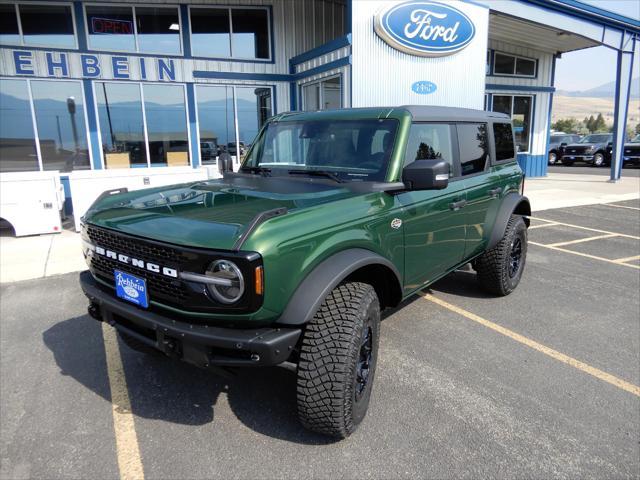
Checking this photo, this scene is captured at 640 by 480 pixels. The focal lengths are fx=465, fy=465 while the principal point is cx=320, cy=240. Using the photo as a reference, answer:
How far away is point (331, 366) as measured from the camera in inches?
95.5

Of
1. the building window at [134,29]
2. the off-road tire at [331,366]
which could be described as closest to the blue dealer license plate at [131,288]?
the off-road tire at [331,366]

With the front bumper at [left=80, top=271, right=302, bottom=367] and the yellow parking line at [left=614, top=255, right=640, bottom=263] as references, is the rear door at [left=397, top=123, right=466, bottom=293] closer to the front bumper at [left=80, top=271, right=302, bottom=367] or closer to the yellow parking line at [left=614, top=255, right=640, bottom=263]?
the front bumper at [left=80, top=271, right=302, bottom=367]

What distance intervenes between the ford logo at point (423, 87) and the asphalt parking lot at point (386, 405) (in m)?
7.64

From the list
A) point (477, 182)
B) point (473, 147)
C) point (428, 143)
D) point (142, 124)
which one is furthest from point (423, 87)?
point (428, 143)

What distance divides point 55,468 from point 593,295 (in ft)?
16.7

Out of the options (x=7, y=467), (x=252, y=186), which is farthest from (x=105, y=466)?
(x=252, y=186)

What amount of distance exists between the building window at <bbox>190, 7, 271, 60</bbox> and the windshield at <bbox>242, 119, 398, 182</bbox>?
9179 millimetres

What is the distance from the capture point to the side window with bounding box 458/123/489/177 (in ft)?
13.2

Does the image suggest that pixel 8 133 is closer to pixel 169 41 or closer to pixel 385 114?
pixel 169 41

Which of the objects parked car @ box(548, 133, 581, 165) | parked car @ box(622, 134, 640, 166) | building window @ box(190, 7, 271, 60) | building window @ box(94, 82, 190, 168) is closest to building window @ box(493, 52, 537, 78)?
building window @ box(190, 7, 271, 60)

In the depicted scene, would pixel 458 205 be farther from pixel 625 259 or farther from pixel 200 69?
pixel 200 69

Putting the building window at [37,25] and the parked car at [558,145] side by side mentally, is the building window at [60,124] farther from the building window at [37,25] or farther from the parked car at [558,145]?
the parked car at [558,145]

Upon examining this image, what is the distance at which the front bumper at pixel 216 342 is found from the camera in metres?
2.20

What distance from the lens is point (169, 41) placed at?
11.6m
